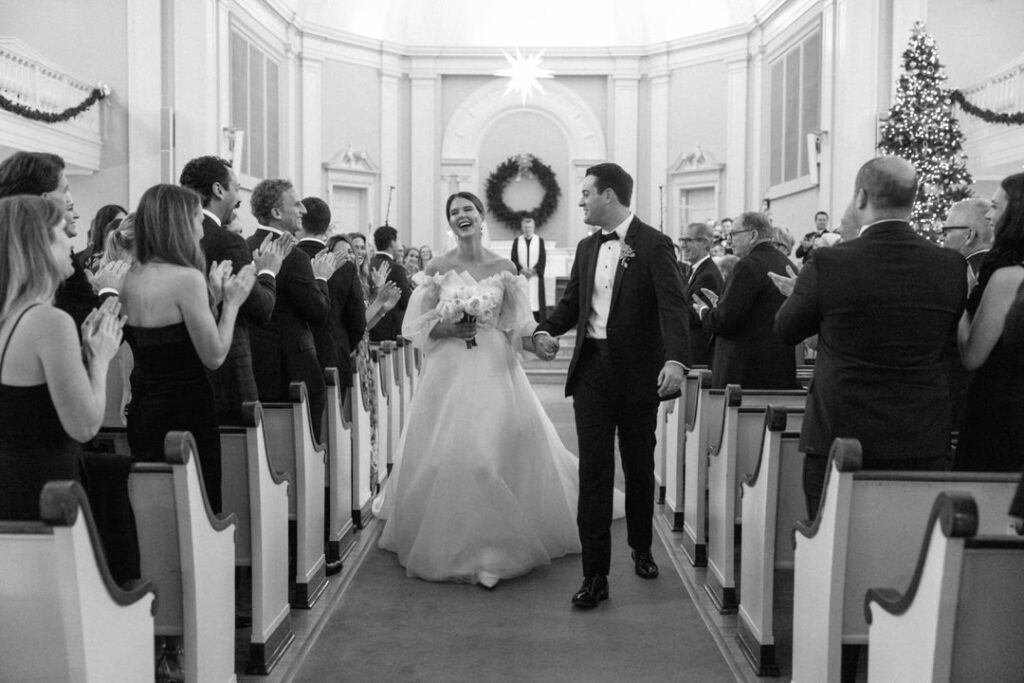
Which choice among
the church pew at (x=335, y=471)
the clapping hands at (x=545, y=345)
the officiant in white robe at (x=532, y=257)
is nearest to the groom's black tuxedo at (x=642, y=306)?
the clapping hands at (x=545, y=345)

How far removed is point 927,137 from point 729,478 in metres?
7.41

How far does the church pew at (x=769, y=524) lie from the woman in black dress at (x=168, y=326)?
191cm

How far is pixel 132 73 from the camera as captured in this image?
13062mm

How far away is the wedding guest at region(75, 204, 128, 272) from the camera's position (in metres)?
5.18

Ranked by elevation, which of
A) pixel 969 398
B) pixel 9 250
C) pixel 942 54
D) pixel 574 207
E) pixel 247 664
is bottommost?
pixel 247 664

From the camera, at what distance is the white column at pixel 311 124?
17.8 meters

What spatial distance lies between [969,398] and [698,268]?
3.73 meters

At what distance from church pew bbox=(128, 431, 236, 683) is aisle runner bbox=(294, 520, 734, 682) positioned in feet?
2.25

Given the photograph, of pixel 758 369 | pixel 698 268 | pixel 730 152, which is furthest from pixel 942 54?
pixel 758 369

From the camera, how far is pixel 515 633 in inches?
162

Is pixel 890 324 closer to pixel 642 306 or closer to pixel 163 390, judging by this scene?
pixel 642 306

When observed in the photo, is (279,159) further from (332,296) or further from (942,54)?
(332,296)

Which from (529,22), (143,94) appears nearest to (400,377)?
(143,94)

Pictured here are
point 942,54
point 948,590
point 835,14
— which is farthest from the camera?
point 835,14
